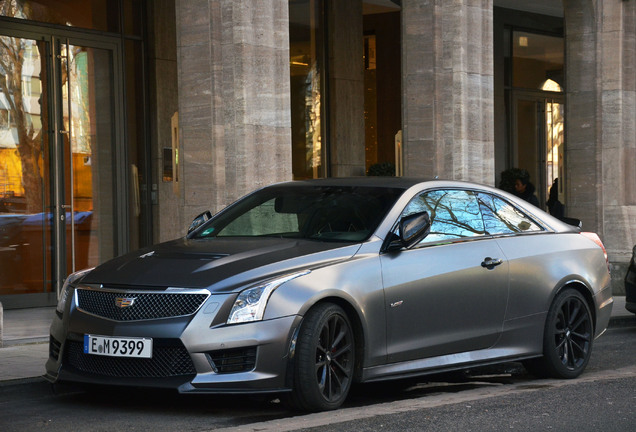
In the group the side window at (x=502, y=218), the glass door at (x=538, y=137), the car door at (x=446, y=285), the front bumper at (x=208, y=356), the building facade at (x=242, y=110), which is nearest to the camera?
the front bumper at (x=208, y=356)

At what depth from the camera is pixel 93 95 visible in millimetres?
15984

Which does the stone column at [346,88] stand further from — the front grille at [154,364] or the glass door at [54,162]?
the front grille at [154,364]

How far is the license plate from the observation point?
22.0 feet

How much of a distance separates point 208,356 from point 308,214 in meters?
1.63

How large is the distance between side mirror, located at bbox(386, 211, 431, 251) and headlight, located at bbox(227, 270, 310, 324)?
1136mm

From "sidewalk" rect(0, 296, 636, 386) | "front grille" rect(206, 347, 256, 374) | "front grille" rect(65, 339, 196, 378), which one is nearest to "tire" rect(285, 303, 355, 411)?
"front grille" rect(206, 347, 256, 374)

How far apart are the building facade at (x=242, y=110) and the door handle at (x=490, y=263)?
204 inches

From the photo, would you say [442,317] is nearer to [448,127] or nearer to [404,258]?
[404,258]

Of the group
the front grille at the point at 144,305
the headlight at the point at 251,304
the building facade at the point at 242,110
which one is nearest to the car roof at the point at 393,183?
the headlight at the point at 251,304

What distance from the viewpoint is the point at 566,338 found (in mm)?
8977

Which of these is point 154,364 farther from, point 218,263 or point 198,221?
→ point 198,221

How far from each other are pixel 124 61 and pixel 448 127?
472cm

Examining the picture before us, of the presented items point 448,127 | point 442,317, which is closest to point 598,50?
point 448,127

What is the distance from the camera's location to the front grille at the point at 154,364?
668 cm
